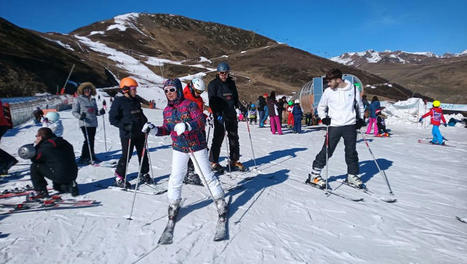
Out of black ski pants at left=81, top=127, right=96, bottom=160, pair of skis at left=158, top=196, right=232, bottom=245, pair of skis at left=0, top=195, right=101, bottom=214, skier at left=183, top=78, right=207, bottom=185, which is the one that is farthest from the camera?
black ski pants at left=81, top=127, right=96, bottom=160

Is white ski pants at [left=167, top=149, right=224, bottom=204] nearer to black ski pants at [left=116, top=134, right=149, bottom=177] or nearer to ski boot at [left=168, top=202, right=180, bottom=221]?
ski boot at [left=168, top=202, right=180, bottom=221]

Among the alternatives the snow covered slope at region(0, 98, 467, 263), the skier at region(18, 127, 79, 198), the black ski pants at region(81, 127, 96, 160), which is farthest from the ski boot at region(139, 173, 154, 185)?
the black ski pants at region(81, 127, 96, 160)

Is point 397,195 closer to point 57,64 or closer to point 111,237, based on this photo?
point 111,237

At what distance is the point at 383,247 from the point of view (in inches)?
140

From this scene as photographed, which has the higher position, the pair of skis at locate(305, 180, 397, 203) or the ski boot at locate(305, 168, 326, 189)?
the ski boot at locate(305, 168, 326, 189)

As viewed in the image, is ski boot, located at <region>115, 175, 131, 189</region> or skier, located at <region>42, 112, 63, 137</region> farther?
skier, located at <region>42, 112, 63, 137</region>

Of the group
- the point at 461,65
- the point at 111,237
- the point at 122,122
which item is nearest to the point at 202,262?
the point at 111,237

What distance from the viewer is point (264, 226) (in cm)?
409

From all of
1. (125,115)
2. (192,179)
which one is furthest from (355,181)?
(125,115)

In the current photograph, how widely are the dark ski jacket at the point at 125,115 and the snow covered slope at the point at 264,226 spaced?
1207mm

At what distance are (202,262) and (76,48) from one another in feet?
298

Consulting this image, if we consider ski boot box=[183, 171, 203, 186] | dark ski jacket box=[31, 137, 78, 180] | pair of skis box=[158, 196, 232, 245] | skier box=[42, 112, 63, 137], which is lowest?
pair of skis box=[158, 196, 232, 245]

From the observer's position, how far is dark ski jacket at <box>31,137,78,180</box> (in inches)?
195

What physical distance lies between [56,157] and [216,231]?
10.6 ft
